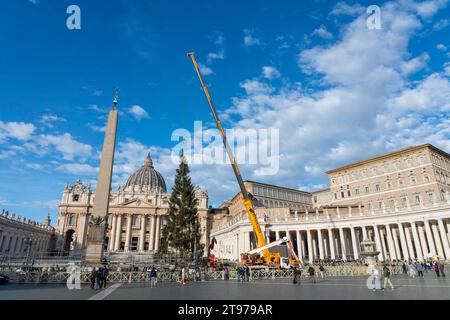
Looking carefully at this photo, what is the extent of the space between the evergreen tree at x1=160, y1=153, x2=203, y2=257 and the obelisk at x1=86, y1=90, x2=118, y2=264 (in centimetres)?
1256

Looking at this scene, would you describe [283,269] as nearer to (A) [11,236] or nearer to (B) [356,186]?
(B) [356,186]

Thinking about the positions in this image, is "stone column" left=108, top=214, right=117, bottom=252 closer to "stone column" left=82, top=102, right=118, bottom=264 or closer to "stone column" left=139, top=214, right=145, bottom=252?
"stone column" left=139, top=214, right=145, bottom=252

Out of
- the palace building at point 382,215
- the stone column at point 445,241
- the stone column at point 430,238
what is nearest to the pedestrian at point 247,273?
the palace building at point 382,215

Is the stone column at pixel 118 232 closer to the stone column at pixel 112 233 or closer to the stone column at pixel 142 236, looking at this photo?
the stone column at pixel 112 233

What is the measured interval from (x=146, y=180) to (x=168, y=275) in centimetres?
8906

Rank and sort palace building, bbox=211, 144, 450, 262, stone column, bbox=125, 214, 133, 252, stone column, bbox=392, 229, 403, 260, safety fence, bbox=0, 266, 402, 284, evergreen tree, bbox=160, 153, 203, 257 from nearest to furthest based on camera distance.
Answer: safety fence, bbox=0, 266, 402, 284 → evergreen tree, bbox=160, 153, 203, 257 → palace building, bbox=211, 144, 450, 262 → stone column, bbox=392, 229, 403, 260 → stone column, bbox=125, 214, 133, 252

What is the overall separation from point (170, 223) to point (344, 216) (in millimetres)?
29266

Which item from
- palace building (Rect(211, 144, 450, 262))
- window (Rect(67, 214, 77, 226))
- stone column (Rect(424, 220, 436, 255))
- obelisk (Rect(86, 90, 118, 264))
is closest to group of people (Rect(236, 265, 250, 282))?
obelisk (Rect(86, 90, 118, 264))

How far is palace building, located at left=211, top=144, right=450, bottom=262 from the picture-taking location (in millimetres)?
40625

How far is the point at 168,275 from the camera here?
22125mm

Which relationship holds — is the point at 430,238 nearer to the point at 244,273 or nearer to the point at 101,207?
the point at 244,273

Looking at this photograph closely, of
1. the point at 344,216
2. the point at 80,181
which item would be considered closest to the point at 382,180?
the point at 344,216

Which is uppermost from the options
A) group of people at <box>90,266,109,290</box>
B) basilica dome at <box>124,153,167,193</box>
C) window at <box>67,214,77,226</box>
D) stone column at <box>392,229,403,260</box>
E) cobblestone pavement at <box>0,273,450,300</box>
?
basilica dome at <box>124,153,167,193</box>

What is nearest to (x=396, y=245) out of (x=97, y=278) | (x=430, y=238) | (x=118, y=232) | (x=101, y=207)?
(x=430, y=238)
